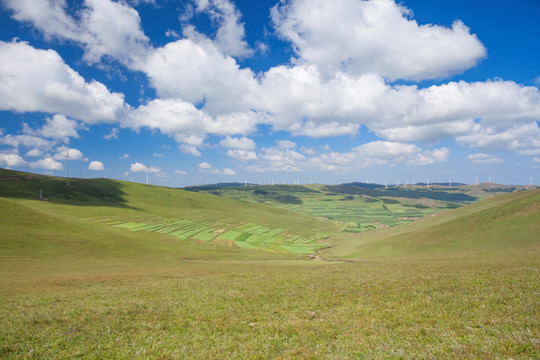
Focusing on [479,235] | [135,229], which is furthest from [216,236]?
[479,235]

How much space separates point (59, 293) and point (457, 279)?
1594 inches

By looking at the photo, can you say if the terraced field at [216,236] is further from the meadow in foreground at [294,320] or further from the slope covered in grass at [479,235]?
the meadow in foreground at [294,320]

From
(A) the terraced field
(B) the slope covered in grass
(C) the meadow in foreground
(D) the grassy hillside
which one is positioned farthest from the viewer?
(A) the terraced field

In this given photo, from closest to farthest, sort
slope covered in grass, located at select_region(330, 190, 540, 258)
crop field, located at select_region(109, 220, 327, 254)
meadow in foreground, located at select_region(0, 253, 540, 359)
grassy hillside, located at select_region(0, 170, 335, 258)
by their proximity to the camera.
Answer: meadow in foreground, located at select_region(0, 253, 540, 359)
slope covered in grass, located at select_region(330, 190, 540, 258)
grassy hillside, located at select_region(0, 170, 335, 258)
crop field, located at select_region(109, 220, 327, 254)

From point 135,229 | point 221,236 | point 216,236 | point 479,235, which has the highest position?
point 479,235

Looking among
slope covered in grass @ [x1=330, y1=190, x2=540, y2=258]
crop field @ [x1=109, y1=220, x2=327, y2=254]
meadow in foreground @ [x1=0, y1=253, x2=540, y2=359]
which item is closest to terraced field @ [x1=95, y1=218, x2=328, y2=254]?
crop field @ [x1=109, y1=220, x2=327, y2=254]

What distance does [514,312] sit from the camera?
16.2 meters

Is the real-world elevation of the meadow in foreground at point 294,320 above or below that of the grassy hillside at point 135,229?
above

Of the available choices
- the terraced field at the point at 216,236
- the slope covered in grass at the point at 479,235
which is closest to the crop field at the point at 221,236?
Result: the terraced field at the point at 216,236

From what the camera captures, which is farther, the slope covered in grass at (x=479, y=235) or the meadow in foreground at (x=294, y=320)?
the slope covered in grass at (x=479, y=235)

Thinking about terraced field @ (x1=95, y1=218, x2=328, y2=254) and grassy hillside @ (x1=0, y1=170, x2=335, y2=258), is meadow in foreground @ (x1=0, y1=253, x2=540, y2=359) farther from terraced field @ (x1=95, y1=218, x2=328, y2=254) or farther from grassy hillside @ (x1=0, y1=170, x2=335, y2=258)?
terraced field @ (x1=95, y1=218, x2=328, y2=254)

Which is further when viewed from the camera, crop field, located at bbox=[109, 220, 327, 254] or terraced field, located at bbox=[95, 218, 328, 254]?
crop field, located at bbox=[109, 220, 327, 254]

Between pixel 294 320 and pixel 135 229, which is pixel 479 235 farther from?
pixel 135 229

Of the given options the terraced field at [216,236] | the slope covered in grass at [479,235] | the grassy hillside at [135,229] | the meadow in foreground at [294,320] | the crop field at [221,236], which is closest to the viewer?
the meadow in foreground at [294,320]
